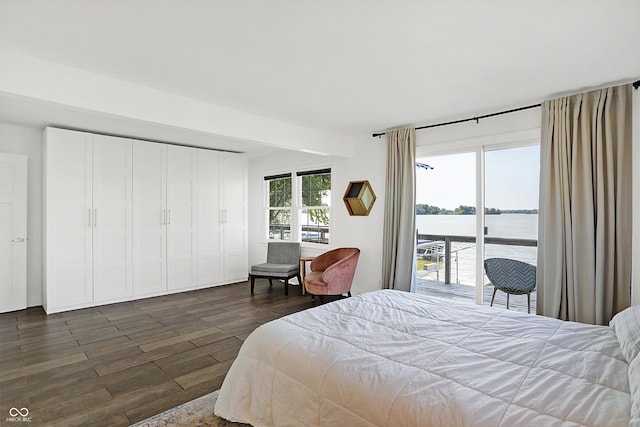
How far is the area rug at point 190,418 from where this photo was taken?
2092 millimetres

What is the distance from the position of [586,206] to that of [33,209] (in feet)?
21.5

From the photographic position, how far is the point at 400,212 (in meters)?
4.48

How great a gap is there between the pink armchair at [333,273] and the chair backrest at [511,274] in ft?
5.78

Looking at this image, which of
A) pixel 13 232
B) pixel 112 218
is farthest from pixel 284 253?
pixel 13 232

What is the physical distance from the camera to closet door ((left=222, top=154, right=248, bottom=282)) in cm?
620

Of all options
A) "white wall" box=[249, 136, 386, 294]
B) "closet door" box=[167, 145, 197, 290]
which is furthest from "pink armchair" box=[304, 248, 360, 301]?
"closet door" box=[167, 145, 197, 290]

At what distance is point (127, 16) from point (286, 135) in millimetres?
2455

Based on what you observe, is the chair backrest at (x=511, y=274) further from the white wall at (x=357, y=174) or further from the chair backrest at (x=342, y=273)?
the chair backrest at (x=342, y=273)

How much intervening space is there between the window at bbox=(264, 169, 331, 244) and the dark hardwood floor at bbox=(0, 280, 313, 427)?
4.81 feet

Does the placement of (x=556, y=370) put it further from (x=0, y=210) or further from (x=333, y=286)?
(x=0, y=210)

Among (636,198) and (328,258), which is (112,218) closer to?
(328,258)

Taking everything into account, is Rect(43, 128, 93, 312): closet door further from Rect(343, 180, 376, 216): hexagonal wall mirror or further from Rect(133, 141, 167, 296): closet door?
Rect(343, 180, 376, 216): hexagonal wall mirror

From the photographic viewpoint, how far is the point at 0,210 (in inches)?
171

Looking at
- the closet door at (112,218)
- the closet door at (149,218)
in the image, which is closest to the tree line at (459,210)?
the closet door at (149,218)
